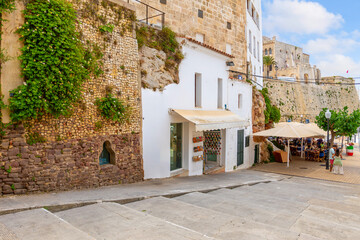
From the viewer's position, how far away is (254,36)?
80.8ft

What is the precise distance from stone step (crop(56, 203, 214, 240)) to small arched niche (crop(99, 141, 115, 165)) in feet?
8.97

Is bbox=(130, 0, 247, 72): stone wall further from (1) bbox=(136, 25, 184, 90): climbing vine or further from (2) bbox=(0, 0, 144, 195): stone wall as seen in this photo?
(2) bbox=(0, 0, 144, 195): stone wall

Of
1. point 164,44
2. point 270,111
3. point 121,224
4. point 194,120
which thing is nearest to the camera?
point 121,224

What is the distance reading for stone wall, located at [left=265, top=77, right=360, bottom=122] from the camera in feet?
143

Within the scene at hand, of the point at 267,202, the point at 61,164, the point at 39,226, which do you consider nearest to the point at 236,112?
the point at 267,202

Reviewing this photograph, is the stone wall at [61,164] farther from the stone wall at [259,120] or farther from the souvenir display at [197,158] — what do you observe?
the stone wall at [259,120]

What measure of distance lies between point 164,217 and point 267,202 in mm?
3088

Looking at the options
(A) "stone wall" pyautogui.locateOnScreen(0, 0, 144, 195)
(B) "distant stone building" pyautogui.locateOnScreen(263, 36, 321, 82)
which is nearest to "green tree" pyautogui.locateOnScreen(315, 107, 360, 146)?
(A) "stone wall" pyautogui.locateOnScreen(0, 0, 144, 195)

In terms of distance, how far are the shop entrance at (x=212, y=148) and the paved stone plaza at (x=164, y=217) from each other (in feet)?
20.6

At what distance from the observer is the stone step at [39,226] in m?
3.76

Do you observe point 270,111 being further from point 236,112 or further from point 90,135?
point 90,135

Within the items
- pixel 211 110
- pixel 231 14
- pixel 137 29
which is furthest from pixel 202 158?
pixel 231 14

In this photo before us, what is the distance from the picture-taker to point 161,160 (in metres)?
9.75

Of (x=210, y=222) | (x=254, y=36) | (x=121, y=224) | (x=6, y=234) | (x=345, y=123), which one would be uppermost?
(x=254, y=36)
